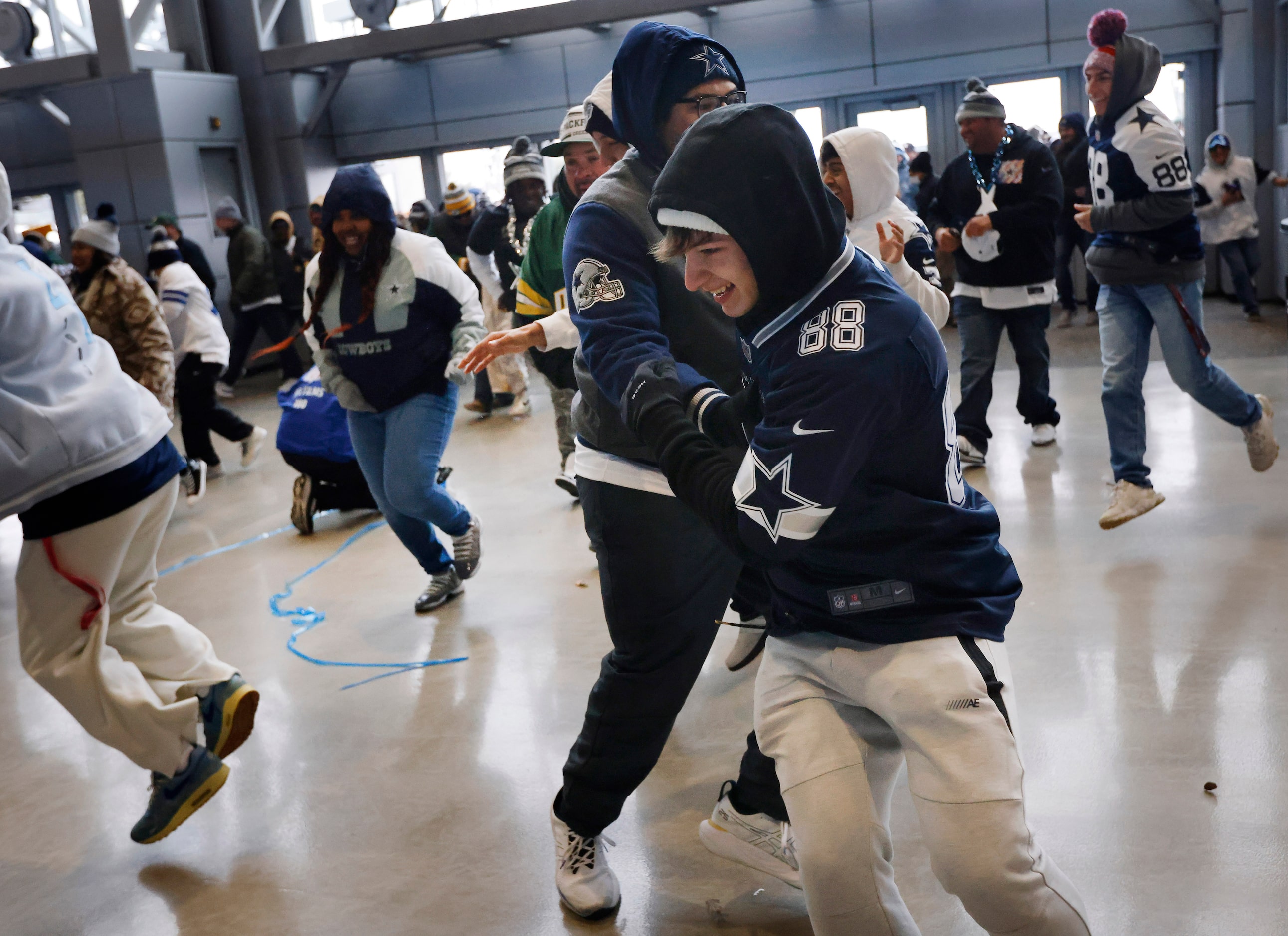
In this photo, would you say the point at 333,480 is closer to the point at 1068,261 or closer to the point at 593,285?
the point at 593,285

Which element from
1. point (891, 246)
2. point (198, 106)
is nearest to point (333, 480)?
point (891, 246)

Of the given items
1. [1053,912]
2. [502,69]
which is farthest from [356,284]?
[502,69]

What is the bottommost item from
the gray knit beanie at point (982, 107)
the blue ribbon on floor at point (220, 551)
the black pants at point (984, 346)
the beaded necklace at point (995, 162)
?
the blue ribbon on floor at point (220, 551)

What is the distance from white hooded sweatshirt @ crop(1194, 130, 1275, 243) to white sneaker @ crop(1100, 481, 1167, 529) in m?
6.02

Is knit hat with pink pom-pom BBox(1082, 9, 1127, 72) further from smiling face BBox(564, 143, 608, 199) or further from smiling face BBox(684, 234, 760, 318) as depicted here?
smiling face BBox(684, 234, 760, 318)

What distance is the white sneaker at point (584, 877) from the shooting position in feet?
7.82

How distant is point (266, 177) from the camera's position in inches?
520

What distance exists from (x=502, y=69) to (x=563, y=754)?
1094cm

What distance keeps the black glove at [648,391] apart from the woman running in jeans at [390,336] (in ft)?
7.48

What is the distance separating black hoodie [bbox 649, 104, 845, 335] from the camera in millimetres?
1585

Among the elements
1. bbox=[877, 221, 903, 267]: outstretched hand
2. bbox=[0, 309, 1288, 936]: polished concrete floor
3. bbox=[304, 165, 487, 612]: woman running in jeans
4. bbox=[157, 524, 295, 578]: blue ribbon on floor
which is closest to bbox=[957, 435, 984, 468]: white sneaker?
bbox=[0, 309, 1288, 936]: polished concrete floor

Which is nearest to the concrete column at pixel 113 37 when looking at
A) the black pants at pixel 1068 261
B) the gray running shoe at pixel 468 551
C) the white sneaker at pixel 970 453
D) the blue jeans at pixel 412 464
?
the black pants at pixel 1068 261

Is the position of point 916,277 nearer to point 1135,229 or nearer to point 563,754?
point 1135,229

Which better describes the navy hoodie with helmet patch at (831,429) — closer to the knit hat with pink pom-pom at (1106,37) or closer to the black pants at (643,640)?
the black pants at (643,640)
